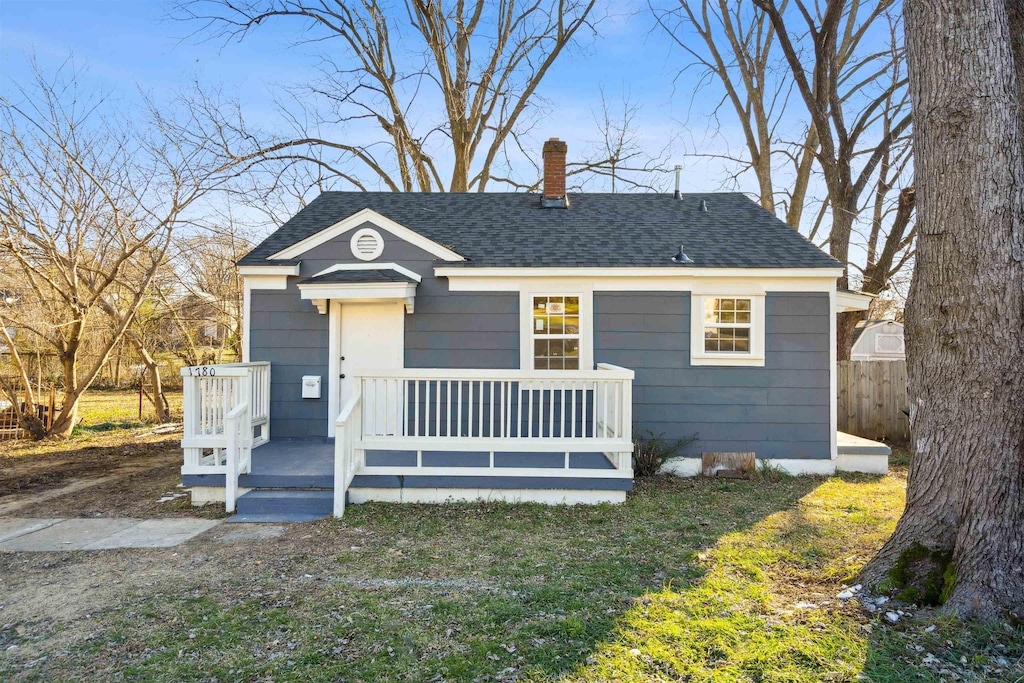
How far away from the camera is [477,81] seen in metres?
16.0

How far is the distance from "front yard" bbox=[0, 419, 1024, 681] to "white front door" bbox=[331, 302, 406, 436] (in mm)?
2702

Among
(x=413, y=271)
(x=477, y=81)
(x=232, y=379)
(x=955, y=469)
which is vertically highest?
(x=477, y=81)

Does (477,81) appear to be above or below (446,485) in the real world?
above

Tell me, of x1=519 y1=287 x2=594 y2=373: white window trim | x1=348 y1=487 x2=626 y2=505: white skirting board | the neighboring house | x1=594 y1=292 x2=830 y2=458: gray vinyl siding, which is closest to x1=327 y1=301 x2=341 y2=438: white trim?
x1=348 y1=487 x2=626 y2=505: white skirting board

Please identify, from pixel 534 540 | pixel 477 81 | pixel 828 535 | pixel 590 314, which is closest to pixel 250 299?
pixel 590 314

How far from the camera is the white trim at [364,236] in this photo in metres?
7.79

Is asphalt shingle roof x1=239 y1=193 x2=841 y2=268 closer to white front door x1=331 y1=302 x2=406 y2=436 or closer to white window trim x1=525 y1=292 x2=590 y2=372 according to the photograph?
white window trim x1=525 y1=292 x2=590 y2=372

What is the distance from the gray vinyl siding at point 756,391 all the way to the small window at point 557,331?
73cm

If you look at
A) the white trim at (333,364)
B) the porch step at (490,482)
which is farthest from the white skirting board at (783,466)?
Result: the white trim at (333,364)

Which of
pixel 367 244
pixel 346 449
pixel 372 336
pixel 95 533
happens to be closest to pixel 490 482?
pixel 346 449

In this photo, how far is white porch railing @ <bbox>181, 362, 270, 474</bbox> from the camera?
227 inches

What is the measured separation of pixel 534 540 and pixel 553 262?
13.1ft

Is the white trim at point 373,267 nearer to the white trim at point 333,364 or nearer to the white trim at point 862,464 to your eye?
the white trim at point 333,364

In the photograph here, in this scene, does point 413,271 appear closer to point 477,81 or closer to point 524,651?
point 524,651
